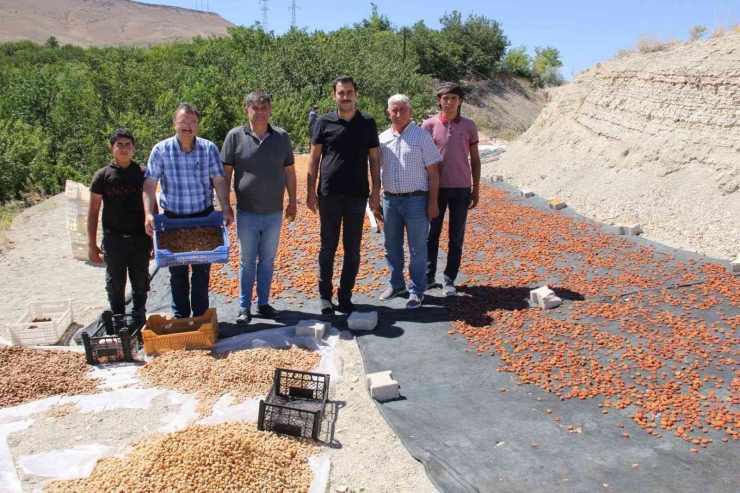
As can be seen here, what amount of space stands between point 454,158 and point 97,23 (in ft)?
298

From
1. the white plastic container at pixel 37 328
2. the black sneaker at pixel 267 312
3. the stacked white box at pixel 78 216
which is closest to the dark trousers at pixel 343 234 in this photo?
the black sneaker at pixel 267 312

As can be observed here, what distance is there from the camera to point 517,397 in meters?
3.54

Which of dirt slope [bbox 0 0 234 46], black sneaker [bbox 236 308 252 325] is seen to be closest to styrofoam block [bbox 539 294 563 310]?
black sneaker [bbox 236 308 252 325]

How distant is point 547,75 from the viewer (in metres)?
34.6

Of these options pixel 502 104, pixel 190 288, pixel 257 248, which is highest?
pixel 502 104

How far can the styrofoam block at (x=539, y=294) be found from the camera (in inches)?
189

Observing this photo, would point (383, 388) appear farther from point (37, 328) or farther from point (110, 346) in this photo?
point (37, 328)

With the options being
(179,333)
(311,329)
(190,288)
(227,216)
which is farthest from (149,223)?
(311,329)

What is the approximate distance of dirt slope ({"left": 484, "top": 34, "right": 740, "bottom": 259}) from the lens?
7.66 metres

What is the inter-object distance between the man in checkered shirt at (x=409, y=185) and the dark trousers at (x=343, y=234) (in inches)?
12.2

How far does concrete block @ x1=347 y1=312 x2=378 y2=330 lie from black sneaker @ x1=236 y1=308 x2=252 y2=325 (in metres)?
0.80

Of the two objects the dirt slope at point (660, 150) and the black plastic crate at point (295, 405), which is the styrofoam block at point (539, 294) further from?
the dirt slope at point (660, 150)

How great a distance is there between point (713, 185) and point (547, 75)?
28.7 m

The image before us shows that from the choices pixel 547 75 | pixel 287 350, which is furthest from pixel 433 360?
pixel 547 75
